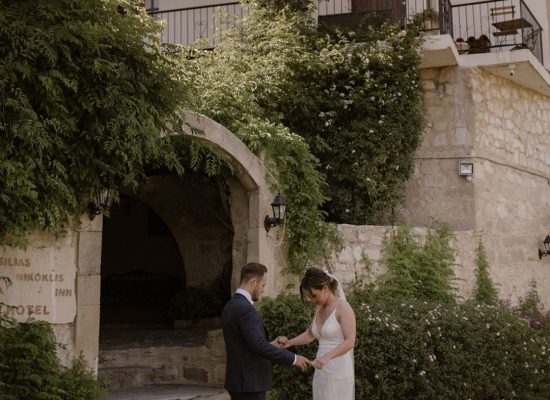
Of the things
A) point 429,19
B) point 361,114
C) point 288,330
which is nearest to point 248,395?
point 288,330

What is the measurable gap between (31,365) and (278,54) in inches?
247

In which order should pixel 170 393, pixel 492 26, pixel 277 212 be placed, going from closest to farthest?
pixel 170 393 → pixel 277 212 → pixel 492 26

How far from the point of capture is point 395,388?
22.5 ft

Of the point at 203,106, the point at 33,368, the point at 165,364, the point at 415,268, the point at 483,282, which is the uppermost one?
the point at 203,106

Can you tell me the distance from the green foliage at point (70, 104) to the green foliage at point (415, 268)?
14.1 ft

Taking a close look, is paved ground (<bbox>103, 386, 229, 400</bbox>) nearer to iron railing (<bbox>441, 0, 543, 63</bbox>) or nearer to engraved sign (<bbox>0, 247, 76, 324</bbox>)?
engraved sign (<bbox>0, 247, 76, 324</bbox>)

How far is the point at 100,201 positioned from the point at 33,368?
1.52 meters

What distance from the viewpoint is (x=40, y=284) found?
579cm

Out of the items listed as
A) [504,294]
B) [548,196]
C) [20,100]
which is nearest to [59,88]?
[20,100]

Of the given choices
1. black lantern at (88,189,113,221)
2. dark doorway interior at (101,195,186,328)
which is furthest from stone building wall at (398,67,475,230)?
black lantern at (88,189,113,221)

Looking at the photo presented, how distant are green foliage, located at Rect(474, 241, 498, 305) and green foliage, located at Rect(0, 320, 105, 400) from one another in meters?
Answer: 6.93

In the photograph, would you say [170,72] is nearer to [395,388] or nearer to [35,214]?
[35,214]

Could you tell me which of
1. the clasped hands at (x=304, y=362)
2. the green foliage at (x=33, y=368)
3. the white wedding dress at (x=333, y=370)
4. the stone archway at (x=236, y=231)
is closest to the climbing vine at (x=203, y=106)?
the stone archway at (x=236, y=231)

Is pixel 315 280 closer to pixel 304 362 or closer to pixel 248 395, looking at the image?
pixel 304 362
